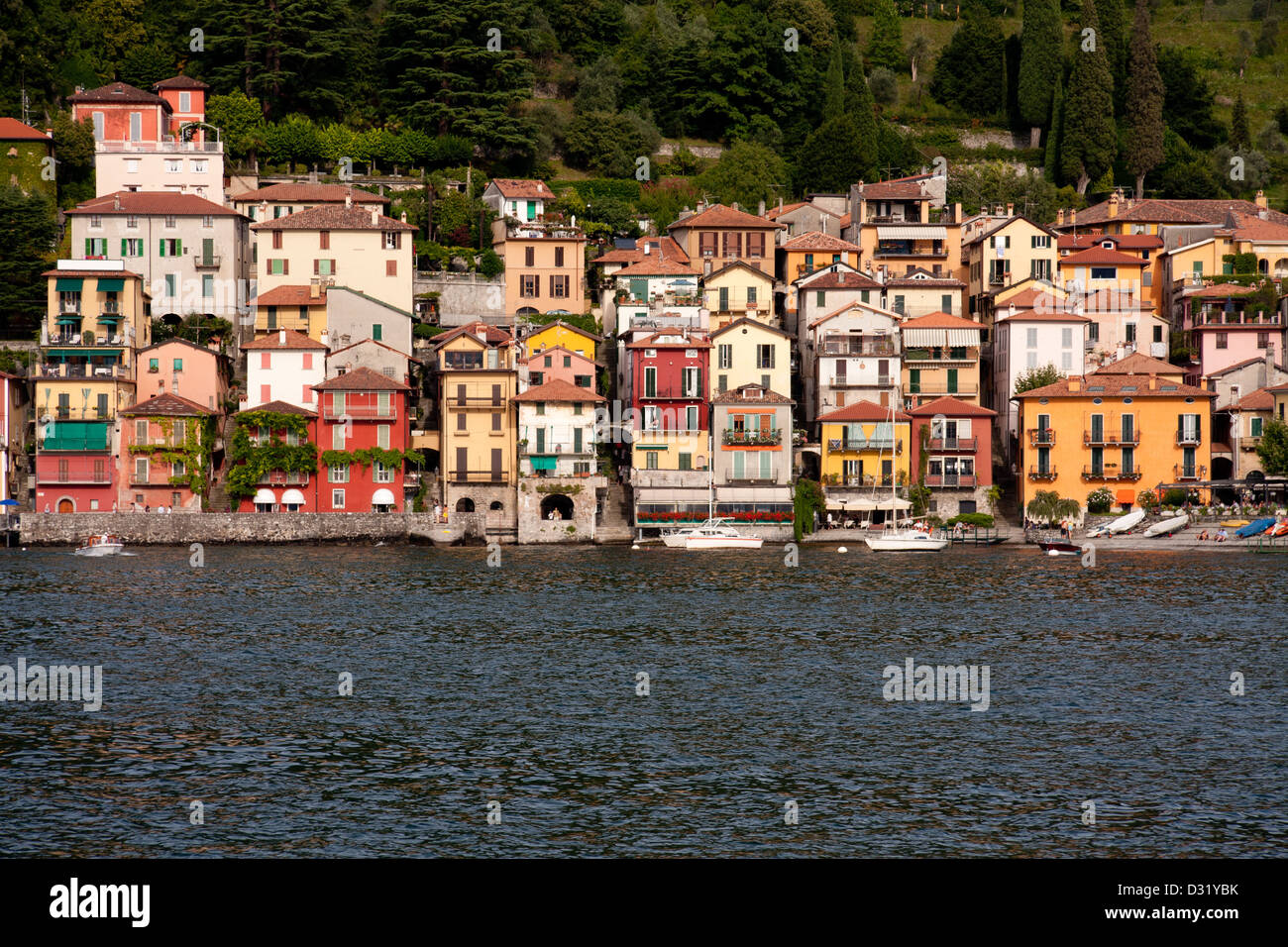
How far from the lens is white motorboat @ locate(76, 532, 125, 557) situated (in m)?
63.8

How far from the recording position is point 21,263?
7938 cm

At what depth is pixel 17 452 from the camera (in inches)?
2857

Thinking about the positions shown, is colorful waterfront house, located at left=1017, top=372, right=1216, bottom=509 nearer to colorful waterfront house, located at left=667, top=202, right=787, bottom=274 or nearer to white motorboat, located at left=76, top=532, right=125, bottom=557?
colorful waterfront house, located at left=667, top=202, right=787, bottom=274

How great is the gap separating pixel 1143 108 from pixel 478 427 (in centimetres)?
5402

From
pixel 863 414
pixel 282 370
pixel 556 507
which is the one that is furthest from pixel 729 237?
pixel 282 370

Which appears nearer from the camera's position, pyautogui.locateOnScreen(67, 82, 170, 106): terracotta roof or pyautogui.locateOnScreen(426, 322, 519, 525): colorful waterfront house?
pyautogui.locateOnScreen(426, 322, 519, 525): colorful waterfront house

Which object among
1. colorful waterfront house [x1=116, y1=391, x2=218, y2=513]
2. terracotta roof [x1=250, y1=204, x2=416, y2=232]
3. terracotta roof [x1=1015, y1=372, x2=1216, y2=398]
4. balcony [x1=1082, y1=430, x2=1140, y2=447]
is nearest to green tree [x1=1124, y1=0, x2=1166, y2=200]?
terracotta roof [x1=1015, y1=372, x2=1216, y2=398]

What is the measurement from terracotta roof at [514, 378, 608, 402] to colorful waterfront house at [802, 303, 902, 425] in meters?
11.7

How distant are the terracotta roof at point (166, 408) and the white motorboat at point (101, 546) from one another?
A: 22.1 feet

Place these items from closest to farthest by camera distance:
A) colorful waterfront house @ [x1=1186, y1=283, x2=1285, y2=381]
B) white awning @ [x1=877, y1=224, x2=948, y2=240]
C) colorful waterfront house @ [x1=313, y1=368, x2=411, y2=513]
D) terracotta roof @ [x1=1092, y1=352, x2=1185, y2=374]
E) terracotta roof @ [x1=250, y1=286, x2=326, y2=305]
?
colorful waterfront house @ [x1=313, y1=368, x2=411, y2=513]
terracotta roof @ [x1=1092, y1=352, x2=1185, y2=374]
terracotta roof @ [x1=250, y1=286, x2=326, y2=305]
colorful waterfront house @ [x1=1186, y1=283, x2=1285, y2=381]
white awning @ [x1=877, y1=224, x2=948, y2=240]

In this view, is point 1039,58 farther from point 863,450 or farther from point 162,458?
point 162,458
